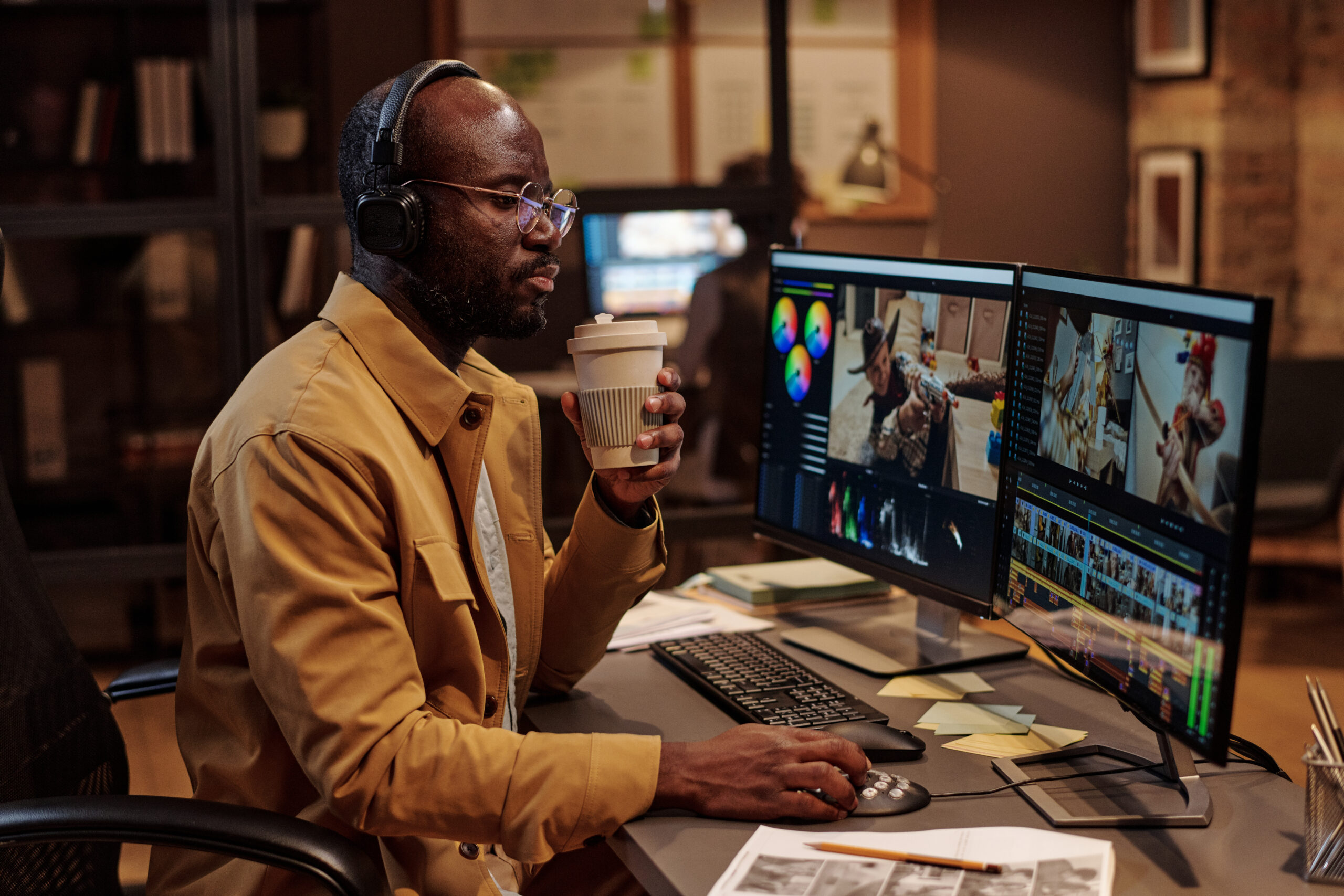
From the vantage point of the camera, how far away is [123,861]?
A: 2.57 meters

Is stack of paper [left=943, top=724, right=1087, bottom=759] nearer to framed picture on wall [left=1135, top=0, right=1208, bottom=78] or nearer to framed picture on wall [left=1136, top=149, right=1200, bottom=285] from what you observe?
framed picture on wall [left=1136, top=149, right=1200, bottom=285]

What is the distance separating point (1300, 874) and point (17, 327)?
413 cm

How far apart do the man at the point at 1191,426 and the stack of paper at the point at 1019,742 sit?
0.33 meters

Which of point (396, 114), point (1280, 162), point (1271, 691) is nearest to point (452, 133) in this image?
point (396, 114)

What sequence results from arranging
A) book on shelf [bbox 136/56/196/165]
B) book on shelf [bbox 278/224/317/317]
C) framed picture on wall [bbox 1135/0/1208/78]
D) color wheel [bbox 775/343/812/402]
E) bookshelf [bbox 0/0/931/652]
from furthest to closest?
framed picture on wall [bbox 1135/0/1208/78] → book on shelf [bbox 278/224/317/317] → bookshelf [bbox 0/0/931/652] → book on shelf [bbox 136/56/196/165] → color wheel [bbox 775/343/812/402]

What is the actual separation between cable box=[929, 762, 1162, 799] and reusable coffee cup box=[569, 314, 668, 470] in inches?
18.2

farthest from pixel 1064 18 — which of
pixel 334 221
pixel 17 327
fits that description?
pixel 17 327

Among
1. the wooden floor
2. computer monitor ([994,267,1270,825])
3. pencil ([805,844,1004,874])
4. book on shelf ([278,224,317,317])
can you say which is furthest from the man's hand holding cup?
book on shelf ([278,224,317,317])

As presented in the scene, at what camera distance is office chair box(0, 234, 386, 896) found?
1.01 metres

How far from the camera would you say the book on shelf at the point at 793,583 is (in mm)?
1798

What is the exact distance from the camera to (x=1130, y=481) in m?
1.09

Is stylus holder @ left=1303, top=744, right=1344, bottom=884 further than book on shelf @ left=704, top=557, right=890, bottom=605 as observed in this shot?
No

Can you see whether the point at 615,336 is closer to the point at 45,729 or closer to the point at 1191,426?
the point at 1191,426

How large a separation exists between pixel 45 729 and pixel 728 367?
2863mm
